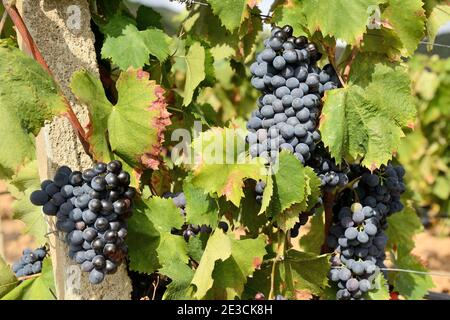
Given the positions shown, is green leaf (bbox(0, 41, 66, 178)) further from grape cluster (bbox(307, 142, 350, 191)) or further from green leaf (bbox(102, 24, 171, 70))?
grape cluster (bbox(307, 142, 350, 191))

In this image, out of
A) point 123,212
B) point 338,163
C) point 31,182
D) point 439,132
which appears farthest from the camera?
point 439,132

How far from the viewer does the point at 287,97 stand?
5.23ft

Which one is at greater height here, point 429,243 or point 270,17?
point 270,17

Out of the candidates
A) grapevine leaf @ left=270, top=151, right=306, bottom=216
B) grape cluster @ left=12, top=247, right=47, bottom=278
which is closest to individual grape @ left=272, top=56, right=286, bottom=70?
grapevine leaf @ left=270, top=151, right=306, bottom=216

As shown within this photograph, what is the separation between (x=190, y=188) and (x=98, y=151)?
0.92ft

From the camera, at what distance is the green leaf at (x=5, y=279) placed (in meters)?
1.66

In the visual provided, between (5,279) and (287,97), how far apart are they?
35.3 inches

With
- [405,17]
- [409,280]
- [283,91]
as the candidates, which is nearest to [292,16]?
[283,91]

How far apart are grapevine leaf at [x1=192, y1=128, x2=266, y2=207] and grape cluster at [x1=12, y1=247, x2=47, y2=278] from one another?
640 millimetres

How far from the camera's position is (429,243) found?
524 cm

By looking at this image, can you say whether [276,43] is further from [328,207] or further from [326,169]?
[328,207]

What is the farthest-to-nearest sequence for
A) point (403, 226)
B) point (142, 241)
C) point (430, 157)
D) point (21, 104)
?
point (430, 157)
point (403, 226)
point (142, 241)
point (21, 104)
